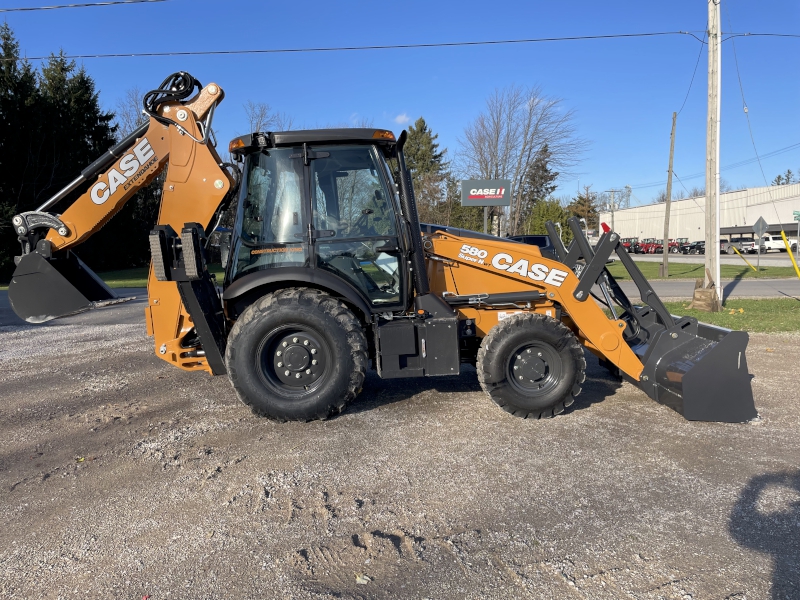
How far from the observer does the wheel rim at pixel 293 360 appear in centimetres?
491

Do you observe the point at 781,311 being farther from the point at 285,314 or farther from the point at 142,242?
the point at 142,242

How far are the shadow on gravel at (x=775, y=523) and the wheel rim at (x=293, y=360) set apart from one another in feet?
10.4

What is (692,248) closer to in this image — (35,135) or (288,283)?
(35,135)

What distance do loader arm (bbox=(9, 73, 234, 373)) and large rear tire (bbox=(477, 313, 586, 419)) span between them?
→ 2.45 m

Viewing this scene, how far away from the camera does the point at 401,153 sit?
5.16 metres

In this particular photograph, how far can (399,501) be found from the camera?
365 cm

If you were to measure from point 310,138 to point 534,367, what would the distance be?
9.31 ft

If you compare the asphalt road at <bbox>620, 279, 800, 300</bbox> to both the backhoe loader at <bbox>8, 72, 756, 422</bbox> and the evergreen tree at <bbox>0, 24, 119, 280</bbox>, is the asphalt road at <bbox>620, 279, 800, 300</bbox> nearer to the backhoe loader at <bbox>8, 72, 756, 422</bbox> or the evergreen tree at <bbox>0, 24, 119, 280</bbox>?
the backhoe loader at <bbox>8, 72, 756, 422</bbox>

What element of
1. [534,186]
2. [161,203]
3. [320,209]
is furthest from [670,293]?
[534,186]

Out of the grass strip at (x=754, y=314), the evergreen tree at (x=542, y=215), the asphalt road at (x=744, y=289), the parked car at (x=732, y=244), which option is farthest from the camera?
the parked car at (x=732, y=244)

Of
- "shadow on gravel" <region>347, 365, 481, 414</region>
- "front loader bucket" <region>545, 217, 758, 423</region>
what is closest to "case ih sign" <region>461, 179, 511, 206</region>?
"shadow on gravel" <region>347, 365, 481, 414</region>

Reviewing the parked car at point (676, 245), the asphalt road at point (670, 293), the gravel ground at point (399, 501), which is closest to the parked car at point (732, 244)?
the parked car at point (676, 245)

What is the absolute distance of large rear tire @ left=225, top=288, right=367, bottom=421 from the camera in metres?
4.81

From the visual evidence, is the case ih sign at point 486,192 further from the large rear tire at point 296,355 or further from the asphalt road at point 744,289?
the large rear tire at point 296,355
